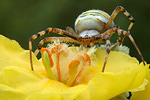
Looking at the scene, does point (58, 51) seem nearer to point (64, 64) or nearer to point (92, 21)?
point (64, 64)

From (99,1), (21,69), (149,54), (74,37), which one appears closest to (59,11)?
(99,1)

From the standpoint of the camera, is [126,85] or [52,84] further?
[52,84]

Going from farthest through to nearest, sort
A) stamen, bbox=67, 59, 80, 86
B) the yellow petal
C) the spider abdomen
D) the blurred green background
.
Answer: the blurred green background < the spider abdomen < stamen, bbox=67, 59, 80, 86 < the yellow petal

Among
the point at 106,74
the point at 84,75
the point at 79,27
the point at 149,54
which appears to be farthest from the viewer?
the point at 149,54

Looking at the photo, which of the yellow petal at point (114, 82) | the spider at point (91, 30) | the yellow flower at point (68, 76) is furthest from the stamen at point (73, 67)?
the spider at point (91, 30)

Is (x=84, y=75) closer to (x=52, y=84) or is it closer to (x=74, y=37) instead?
(x=52, y=84)

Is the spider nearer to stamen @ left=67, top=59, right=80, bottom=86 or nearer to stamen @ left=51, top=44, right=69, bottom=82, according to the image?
stamen @ left=51, top=44, right=69, bottom=82

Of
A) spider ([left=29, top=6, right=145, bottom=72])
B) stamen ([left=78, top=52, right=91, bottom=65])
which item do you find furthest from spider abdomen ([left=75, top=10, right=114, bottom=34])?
stamen ([left=78, top=52, right=91, bottom=65])
